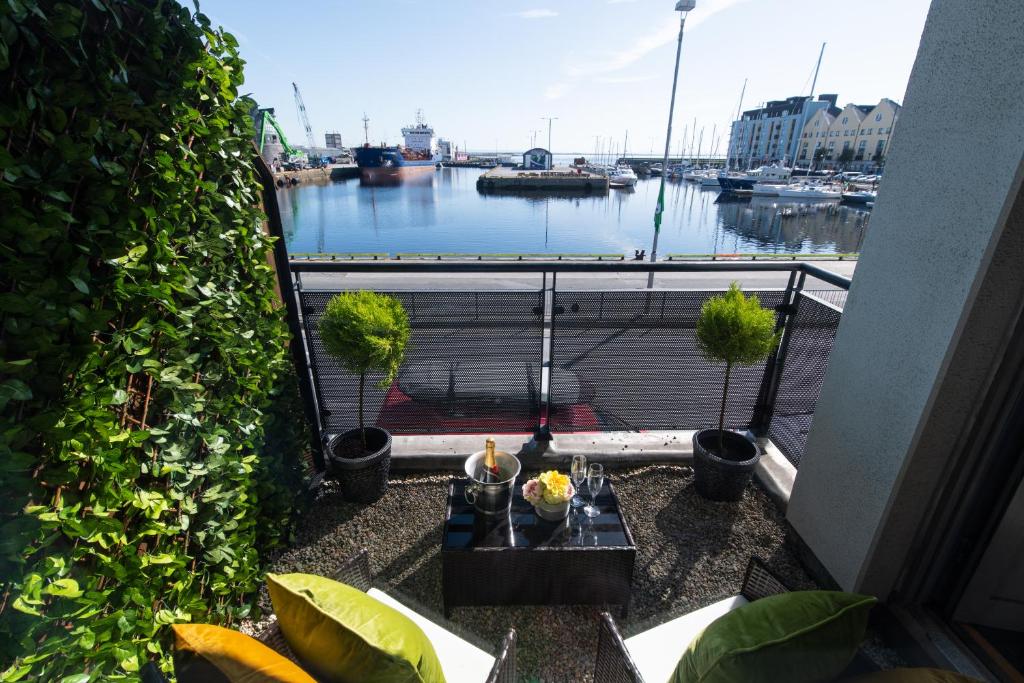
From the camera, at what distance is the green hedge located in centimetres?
112

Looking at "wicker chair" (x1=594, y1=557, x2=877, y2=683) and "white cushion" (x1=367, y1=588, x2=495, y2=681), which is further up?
"wicker chair" (x1=594, y1=557, x2=877, y2=683)

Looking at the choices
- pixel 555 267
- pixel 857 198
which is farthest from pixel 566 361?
pixel 857 198

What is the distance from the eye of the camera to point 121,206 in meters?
1.43

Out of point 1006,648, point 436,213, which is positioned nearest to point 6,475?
point 1006,648

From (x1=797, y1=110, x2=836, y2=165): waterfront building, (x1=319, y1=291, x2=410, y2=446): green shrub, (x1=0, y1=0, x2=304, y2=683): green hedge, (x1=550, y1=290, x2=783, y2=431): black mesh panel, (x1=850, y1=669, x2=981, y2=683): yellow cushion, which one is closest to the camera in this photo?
(x1=850, y1=669, x2=981, y2=683): yellow cushion

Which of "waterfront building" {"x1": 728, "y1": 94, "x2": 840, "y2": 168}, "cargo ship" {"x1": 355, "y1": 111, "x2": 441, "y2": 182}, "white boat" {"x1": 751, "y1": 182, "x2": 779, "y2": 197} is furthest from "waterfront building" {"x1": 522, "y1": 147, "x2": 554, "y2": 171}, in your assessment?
"white boat" {"x1": 751, "y1": 182, "x2": 779, "y2": 197}

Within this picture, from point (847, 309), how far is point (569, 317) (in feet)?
5.42

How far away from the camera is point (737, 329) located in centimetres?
290

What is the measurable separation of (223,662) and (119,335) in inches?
39.3

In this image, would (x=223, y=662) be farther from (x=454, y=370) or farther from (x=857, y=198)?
(x=857, y=198)

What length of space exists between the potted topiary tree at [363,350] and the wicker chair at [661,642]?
1836 mm

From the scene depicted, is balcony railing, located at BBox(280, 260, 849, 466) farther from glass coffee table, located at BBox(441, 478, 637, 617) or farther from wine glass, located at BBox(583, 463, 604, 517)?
glass coffee table, located at BBox(441, 478, 637, 617)

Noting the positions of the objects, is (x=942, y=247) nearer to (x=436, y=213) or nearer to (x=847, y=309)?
(x=847, y=309)

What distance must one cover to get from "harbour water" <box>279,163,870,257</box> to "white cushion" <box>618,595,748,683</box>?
18331 mm
